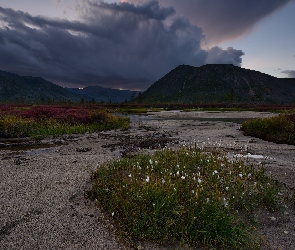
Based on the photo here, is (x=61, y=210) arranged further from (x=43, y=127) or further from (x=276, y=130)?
(x=43, y=127)

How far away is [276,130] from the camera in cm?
2030

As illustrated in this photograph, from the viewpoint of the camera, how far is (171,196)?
21.0ft

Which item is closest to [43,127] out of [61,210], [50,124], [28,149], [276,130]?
[50,124]

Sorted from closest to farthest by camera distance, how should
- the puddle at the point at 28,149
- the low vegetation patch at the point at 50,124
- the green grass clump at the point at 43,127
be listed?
the puddle at the point at 28,149 → the green grass clump at the point at 43,127 → the low vegetation patch at the point at 50,124

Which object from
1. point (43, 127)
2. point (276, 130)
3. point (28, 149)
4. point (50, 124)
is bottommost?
point (28, 149)

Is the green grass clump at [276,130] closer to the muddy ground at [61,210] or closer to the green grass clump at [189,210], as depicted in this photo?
the muddy ground at [61,210]

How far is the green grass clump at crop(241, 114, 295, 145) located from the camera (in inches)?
741

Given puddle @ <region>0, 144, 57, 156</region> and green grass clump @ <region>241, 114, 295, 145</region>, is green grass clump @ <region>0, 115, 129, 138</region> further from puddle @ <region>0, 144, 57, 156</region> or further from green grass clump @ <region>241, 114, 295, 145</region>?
green grass clump @ <region>241, 114, 295, 145</region>

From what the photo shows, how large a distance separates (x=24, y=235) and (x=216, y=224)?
505 centimetres

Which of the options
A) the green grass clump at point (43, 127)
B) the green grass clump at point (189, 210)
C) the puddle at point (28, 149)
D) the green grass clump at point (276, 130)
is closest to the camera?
the green grass clump at point (189, 210)

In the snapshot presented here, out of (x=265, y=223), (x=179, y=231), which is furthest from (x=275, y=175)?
(x=179, y=231)

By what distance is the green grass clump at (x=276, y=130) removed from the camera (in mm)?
18812

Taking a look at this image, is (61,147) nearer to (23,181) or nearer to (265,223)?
(23,181)

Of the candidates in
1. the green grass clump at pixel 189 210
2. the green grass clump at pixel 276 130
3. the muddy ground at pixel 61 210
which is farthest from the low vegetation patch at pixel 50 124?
the green grass clump at pixel 189 210
